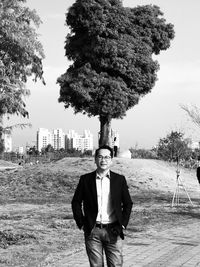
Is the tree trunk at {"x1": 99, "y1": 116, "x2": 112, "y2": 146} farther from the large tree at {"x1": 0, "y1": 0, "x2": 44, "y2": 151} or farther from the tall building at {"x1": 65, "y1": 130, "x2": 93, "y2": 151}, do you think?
the tall building at {"x1": 65, "y1": 130, "x2": 93, "y2": 151}

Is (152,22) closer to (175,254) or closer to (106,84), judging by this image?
(106,84)

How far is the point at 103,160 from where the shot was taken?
17.4ft

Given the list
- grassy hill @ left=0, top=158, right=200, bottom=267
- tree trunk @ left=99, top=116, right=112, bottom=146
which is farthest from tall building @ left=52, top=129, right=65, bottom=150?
grassy hill @ left=0, top=158, right=200, bottom=267

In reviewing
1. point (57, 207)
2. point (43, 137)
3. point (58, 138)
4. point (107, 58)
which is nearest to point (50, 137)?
point (43, 137)

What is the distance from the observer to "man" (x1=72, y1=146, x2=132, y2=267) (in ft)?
16.9

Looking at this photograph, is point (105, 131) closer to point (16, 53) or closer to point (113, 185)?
point (16, 53)

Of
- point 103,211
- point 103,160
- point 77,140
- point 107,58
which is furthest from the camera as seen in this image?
point 77,140

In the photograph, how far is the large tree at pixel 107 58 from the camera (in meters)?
33.9

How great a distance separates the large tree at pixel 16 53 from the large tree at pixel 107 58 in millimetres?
16523

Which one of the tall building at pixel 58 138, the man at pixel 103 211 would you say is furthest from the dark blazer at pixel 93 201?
the tall building at pixel 58 138

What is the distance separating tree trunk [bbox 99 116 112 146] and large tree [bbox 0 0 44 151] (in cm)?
1716

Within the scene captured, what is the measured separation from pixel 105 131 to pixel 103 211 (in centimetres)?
2978

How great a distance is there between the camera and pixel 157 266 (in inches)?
311

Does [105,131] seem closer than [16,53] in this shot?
No
